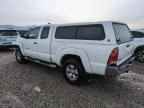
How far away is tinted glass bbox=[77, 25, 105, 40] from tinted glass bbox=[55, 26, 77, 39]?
0.77 feet

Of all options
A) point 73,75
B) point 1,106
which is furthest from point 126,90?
point 1,106

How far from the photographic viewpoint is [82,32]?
14.1 ft

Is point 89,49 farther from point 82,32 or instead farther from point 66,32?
point 66,32

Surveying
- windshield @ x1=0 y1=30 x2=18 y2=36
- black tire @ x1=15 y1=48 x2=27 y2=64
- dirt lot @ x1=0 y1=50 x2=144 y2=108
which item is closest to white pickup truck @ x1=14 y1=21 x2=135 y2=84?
dirt lot @ x1=0 y1=50 x2=144 y2=108

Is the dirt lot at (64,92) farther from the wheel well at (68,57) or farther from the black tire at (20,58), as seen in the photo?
the black tire at (20,58)

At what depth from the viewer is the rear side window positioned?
12.8 ft

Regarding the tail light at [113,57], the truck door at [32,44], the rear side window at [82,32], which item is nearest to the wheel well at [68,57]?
the rear side window at [82,32]

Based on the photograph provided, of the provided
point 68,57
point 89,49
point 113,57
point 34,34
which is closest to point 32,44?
point 34,34

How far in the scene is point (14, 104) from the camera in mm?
3510

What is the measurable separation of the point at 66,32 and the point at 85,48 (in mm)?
1047

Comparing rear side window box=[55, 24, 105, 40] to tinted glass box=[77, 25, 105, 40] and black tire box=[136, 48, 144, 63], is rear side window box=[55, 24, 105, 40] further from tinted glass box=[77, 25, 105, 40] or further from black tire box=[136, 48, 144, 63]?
black tire box=[136, 48, 144, 63]

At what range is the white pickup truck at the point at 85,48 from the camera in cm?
366

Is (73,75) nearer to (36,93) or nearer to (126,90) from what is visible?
(36,93)

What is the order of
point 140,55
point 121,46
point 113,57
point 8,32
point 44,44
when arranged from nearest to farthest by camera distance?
1. point 113,57
2. point 121,46
3. point 44,44
4. point 140,55
5. point 8,32
